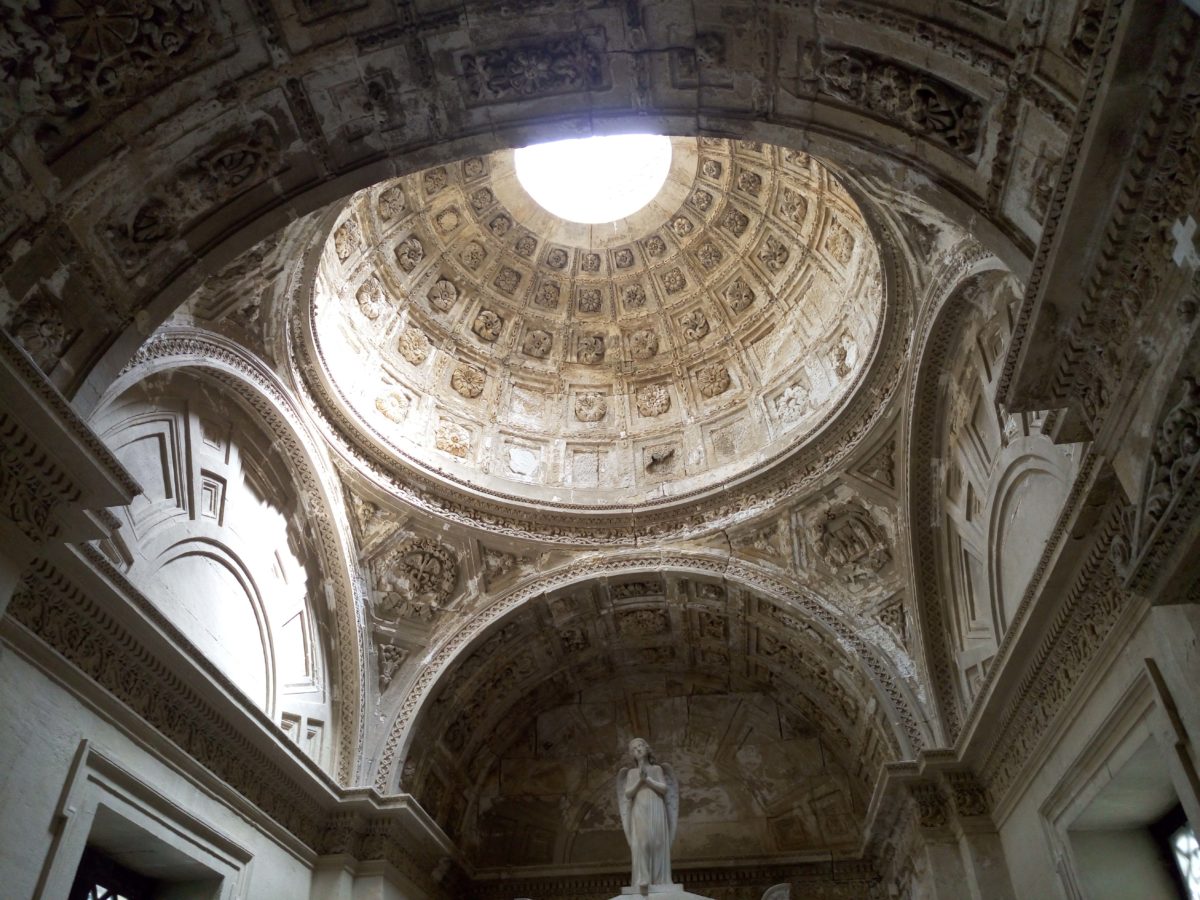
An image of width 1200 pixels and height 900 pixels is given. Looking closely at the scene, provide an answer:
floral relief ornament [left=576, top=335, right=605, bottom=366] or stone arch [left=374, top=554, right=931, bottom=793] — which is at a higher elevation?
floral relief ornament [left=576, top=335, right=605, bottom=366]

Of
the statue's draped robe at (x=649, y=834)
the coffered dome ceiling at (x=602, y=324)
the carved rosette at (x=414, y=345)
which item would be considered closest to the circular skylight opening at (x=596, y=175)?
the coffered dome ceiling at (x=602, y=324)

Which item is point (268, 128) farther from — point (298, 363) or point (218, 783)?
point (218, 783)

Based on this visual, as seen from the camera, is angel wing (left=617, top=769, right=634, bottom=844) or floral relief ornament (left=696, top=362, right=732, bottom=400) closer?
angel wing (left=617, top=769, right=634, bottom=844)

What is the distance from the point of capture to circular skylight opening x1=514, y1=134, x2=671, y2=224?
46.9ft

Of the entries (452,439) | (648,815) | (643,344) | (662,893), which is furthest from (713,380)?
(662,893)

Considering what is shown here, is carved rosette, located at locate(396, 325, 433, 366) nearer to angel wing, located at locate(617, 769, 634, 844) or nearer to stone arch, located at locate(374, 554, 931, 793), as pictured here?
stone arch, located at locate(374, 554, 931, 793)

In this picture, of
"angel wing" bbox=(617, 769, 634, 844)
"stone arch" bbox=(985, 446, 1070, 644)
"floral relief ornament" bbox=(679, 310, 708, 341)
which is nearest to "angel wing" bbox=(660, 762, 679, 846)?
"angel wing" bbox=(617, 769, 634, 844)

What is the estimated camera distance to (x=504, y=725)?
14.5 m

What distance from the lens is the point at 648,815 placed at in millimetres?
9727

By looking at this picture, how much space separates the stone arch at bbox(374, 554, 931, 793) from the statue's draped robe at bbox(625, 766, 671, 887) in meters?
3.07

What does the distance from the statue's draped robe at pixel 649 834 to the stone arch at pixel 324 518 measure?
12.1 feet

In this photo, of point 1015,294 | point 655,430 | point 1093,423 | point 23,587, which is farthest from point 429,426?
point 1093,423

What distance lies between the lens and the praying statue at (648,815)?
30.5ft

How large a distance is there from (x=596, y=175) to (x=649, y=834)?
1029cm
